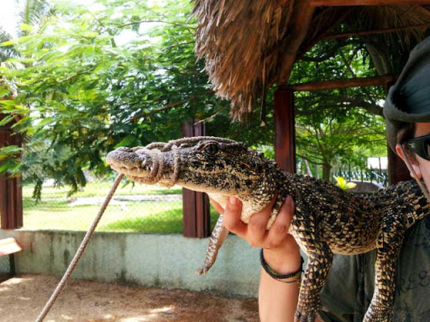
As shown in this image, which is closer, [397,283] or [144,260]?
[397,283]

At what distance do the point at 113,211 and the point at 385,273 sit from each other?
23.9 ft

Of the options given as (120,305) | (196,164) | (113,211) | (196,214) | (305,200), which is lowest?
(120,305)

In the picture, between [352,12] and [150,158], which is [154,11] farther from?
[150,158]

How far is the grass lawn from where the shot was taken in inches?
247

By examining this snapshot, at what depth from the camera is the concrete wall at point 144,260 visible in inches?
213

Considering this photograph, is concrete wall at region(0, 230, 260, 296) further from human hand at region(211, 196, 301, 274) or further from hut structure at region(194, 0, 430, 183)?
human hand at region(211, 196, 301, 274)

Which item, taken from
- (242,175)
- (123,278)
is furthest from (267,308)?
(123,278)

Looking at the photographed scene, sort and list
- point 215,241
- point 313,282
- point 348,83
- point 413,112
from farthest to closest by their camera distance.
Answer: point 348,83
point 215,241
point 313,282
point 413,112

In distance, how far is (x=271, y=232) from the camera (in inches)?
60.1

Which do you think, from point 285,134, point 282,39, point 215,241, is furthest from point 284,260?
point 285,134

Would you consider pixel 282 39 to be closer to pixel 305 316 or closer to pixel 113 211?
pixel 305 316

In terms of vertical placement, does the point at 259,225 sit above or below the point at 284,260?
above

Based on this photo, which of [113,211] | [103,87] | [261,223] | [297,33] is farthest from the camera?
[113,211]

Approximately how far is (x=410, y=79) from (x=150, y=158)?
28.9 inches
